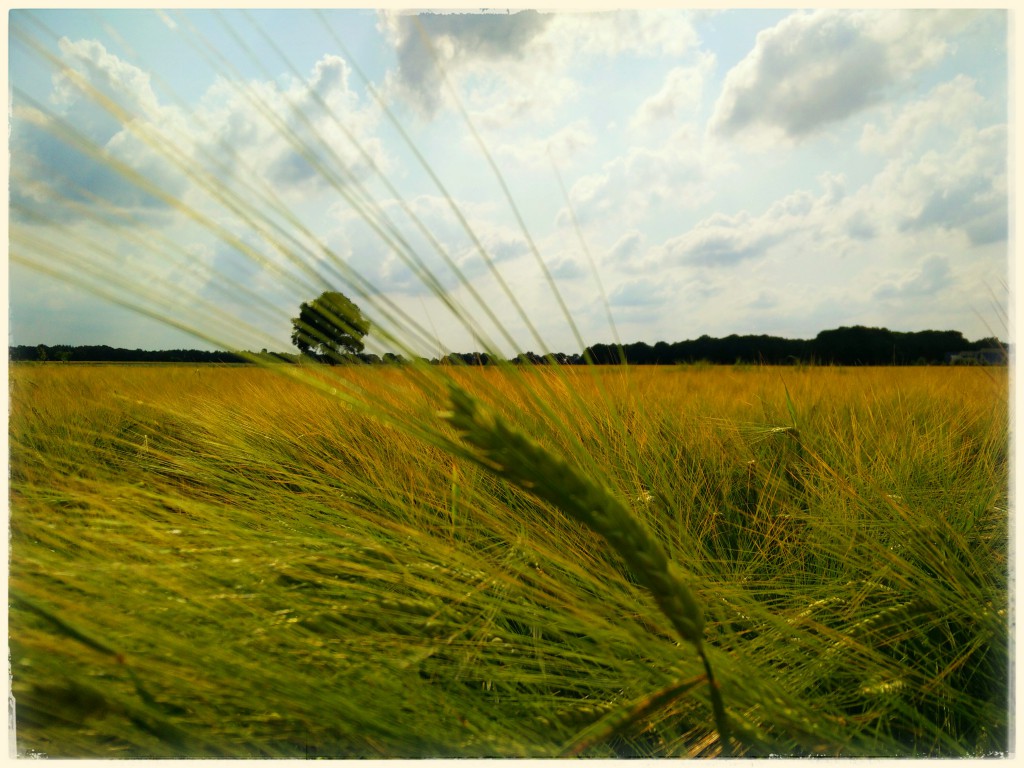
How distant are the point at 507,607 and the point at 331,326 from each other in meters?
0.37

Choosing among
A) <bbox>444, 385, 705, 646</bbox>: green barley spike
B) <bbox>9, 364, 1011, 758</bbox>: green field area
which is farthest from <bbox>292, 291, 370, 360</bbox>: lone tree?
<bbox>444, 385, 705, 646</bbox>: green barley spike

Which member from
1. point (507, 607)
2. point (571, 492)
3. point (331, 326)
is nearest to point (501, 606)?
point (507, 607)

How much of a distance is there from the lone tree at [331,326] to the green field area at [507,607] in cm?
4

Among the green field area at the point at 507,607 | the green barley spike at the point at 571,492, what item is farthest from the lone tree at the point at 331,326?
the green barley spike at the point at 571,492

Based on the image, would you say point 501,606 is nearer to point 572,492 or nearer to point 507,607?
point 507,607

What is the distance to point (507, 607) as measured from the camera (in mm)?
569

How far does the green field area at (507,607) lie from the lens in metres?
0.51

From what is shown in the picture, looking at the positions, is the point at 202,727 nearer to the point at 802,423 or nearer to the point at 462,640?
the point at 462,640

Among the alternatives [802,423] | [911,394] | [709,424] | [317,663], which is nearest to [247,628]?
[317,663]

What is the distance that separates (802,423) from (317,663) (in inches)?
43.5

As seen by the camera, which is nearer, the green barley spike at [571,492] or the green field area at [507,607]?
the green barley spike at [571,492]

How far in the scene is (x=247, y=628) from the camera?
1.79ft

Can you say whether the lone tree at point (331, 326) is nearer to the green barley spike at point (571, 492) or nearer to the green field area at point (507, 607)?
the green field area at point (507, 607)

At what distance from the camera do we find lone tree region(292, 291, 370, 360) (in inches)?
23.0
